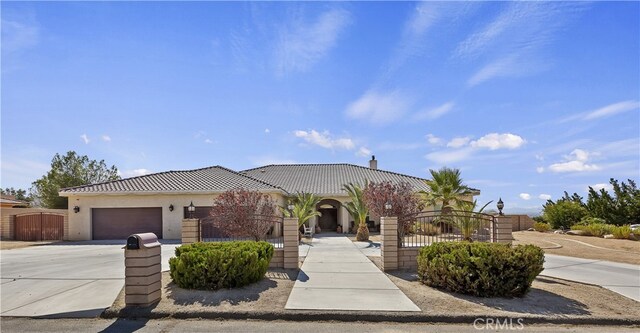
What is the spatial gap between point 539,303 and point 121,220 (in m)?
21.1

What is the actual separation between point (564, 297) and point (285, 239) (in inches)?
255

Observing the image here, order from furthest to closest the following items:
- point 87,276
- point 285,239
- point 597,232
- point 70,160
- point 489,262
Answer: point 70,160 → point 597,232 → point 285,239 → point 87,276 → point 489,262

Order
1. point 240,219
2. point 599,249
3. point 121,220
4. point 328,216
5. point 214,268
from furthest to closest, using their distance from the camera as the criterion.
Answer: point 328,216 → point 121,220 → point 599,249 → point 240,219 → point 214,268

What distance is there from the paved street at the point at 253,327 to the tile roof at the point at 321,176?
1915cm

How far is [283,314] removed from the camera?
21.8 ft

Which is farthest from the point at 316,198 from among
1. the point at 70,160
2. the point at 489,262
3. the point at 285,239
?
the point at 70,160

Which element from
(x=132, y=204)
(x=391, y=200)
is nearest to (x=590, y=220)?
(x=391, y=200)

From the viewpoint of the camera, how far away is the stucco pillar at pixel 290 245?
1062 centimetres

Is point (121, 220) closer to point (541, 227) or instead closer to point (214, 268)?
point (214, 268)

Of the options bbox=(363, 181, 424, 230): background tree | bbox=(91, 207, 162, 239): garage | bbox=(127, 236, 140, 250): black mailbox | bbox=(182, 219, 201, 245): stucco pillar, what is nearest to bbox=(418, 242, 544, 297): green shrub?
bbox=(127, 236, 140, 250): black mailbox

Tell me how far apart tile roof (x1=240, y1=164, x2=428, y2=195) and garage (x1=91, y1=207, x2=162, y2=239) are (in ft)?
27.7

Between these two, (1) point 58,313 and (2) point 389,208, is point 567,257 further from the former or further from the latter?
(1) point 58,313

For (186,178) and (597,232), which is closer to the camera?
(597,232)

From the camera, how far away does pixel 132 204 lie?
72.3 ft
